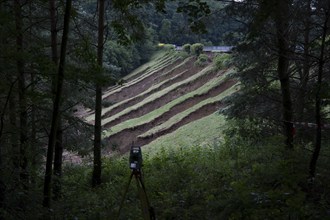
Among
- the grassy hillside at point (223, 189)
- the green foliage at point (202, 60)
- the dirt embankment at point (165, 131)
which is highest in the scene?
the green foliage at point (202, 60)

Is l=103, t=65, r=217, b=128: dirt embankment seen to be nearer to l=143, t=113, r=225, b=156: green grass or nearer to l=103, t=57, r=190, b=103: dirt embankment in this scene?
l=103, t=57, r=190, b=103: dirt embankment

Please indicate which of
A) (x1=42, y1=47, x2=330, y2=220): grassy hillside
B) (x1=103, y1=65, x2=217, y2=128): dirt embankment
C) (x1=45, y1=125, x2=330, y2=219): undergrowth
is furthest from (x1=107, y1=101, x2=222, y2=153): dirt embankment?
(x1=45, y1=125, x2=330, y2=219): undergrowth

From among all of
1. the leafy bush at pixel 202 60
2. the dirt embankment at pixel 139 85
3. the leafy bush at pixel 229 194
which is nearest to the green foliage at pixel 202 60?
the leafy bush at pixel 202 60

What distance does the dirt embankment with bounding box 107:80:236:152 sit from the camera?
33.0 meters

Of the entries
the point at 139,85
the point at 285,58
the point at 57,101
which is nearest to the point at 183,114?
the point at 139,85

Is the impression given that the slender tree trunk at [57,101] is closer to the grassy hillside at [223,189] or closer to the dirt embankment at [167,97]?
the grassy hillside at [223,189]

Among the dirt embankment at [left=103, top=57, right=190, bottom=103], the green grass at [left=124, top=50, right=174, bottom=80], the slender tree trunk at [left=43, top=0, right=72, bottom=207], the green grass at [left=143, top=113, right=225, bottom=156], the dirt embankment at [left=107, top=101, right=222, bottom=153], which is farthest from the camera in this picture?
the green grass at [left=124, top=50, right=174, bottom=80]

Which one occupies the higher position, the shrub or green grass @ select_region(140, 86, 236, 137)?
the shrub

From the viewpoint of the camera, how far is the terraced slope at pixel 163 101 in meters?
34.5

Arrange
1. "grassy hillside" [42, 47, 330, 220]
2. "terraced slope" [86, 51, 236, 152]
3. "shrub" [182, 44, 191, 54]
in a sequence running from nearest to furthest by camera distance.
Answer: "grassy hillside" [42, 47, 330, 220] → "terraced slope" [86, 51, 236, 152] → "shrub" [182, 44, 191, 54]

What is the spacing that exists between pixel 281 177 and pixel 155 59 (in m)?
68.0

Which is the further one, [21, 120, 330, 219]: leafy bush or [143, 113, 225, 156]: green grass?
[143, 113, 225, 156]: green grass

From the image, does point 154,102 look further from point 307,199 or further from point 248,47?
point 307,199

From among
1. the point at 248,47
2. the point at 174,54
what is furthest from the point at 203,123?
the point at 174,54
